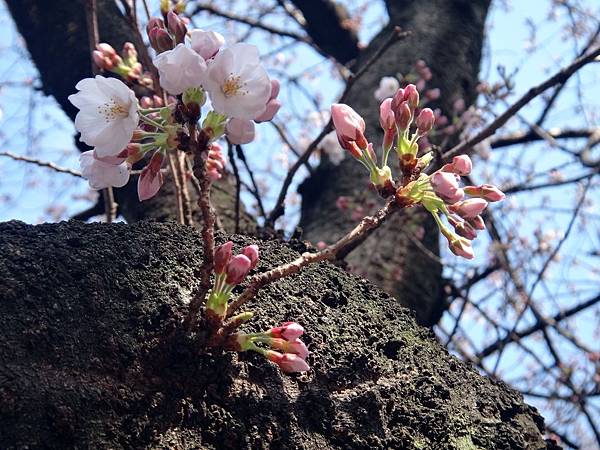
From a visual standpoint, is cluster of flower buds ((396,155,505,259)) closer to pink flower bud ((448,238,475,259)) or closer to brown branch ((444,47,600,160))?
pink flower bud ((448,238,475,259))

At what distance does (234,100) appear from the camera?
2.62 feet

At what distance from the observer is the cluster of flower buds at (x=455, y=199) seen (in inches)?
34.3

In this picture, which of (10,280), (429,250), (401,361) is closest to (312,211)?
(429,250)

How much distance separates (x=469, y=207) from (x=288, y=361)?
0.36 m

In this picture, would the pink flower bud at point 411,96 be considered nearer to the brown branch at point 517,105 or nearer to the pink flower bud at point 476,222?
the pink flower bud at point 476,222

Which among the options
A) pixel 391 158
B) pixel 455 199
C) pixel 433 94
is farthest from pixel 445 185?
pixel 433 94

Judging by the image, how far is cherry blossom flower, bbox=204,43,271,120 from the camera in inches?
30.7

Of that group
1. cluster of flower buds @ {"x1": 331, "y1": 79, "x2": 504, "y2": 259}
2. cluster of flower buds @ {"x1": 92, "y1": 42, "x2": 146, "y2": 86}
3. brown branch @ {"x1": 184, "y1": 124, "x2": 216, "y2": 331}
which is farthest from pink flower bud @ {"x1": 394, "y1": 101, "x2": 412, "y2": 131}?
cluster of flower buds @ {"x1": 92, "y1": 42, "x2": 146, "y2": 86}

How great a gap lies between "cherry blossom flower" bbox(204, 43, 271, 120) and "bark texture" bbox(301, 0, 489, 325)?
1.17 m

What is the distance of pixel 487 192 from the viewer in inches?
38.7

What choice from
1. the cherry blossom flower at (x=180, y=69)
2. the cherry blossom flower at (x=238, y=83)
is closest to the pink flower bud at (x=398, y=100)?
the cherry blossom flower at (x=238, y=83)

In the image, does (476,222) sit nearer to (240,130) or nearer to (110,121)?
(240,130)

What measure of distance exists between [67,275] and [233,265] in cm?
20

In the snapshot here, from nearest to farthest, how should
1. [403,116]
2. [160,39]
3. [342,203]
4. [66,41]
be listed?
1. [160,39]
2. [403,116]
3. [66,41]
4. [342,203]
